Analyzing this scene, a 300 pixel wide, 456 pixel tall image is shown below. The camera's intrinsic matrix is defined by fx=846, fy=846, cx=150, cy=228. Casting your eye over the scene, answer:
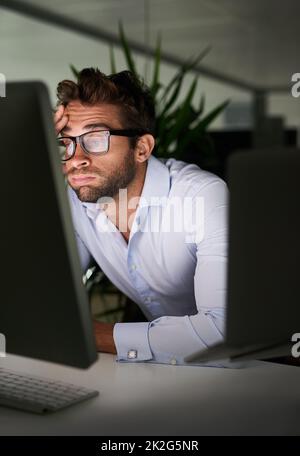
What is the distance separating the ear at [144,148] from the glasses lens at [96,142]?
0.43 ft

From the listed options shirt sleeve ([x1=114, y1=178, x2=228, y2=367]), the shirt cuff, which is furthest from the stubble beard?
the shirt cuff

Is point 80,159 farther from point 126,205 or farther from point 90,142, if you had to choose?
point 126,205

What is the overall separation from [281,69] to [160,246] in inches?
78.6

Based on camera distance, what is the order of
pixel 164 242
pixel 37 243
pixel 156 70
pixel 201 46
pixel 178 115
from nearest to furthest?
1. pixel 37 243
2. pixel 164 242
3. pixel 178 115
4. pixel 156 70
5. pixel 201 46

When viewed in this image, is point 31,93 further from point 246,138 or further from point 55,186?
point 246,138

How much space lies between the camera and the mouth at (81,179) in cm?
298

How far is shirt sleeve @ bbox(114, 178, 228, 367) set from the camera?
7.45ft

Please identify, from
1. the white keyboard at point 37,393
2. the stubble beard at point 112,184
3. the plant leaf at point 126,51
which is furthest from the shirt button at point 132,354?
the plant leaf at point 126,51

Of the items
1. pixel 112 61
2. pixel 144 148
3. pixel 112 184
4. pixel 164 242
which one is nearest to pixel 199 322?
pixel 164 242

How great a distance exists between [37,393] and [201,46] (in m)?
3.28

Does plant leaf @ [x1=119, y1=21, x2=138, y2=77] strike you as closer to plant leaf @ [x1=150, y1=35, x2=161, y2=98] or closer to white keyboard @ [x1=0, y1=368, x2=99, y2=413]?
plant leaf @ [x1=150, y1=35, x2=161, y2=98]

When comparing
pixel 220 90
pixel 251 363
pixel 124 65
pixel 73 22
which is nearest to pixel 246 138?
pixel 220 90

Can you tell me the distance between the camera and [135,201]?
9.96ft

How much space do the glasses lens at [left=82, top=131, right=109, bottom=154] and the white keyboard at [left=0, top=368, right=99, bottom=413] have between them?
1130 millimetres
